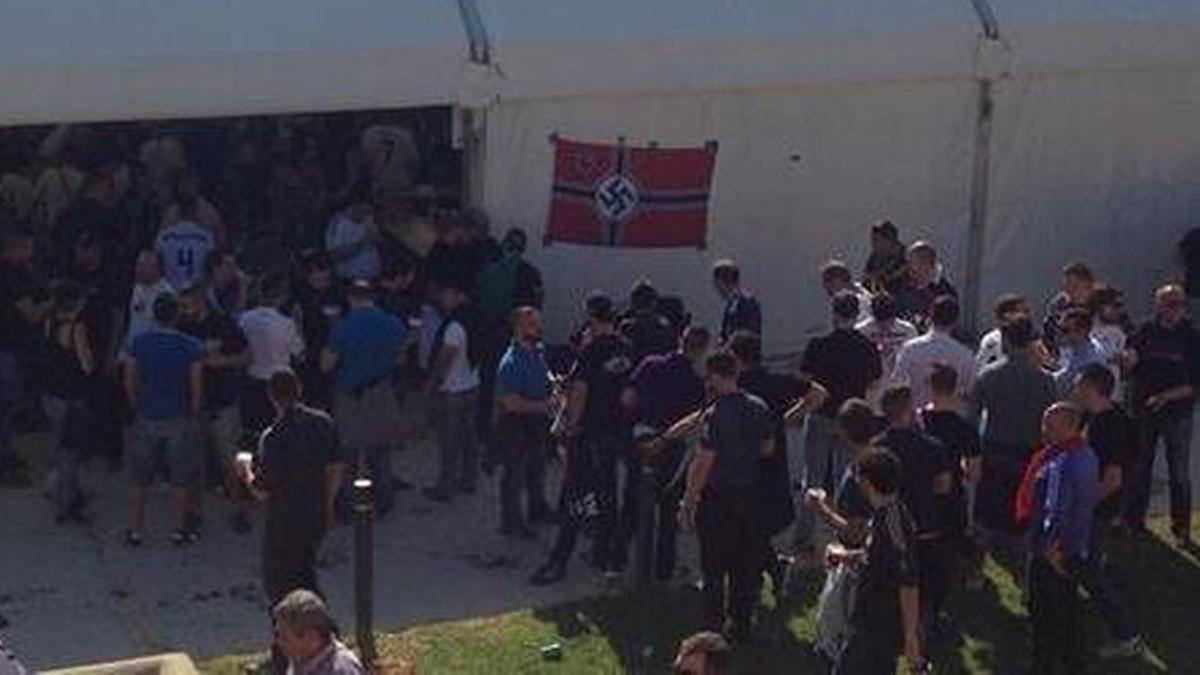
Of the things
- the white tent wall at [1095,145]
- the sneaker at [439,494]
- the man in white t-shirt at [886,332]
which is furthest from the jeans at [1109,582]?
the white tent wall at [1095,145]

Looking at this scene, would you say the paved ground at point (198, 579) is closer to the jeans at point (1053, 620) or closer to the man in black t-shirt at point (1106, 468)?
the jeans at point (1053, 620)

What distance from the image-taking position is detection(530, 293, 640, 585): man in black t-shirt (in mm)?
10789

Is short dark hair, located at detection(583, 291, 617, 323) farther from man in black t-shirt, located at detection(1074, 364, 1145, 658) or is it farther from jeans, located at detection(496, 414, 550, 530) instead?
man in black t-shirt, located at detection(1074, 364, 1145, 658)

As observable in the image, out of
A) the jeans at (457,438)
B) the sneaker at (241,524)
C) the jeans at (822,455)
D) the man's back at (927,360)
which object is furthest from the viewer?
the jeans at (457,438)

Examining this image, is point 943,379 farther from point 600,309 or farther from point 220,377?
point 220,377

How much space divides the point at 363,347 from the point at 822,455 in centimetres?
238

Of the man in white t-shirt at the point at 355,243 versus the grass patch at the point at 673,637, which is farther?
the man in white t-shirt at the point at 355,243

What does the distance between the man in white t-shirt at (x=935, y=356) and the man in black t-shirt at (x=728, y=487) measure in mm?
1169

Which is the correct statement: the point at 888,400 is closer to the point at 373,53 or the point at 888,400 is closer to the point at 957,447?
the point at 957,447

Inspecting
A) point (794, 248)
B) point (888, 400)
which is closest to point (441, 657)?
point (888, 400)

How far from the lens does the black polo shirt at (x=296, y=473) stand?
31.5 ft

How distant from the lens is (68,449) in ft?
38.8

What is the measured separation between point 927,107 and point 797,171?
1013 mm

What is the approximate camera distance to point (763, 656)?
34.0 ft
